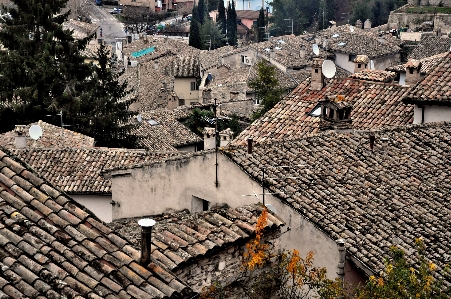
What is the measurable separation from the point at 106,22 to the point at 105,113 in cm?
7179

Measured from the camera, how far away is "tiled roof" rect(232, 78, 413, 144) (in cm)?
2002

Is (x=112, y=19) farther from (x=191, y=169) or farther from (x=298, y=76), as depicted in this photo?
(x=191, y=169)

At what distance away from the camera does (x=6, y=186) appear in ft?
24.4

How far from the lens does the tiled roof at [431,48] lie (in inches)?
2232

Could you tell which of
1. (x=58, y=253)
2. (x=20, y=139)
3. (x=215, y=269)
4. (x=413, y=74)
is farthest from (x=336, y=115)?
(x=20, y=139)

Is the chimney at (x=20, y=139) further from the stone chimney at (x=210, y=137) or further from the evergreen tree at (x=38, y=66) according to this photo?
the evergreen tree at (x=38, y=66)

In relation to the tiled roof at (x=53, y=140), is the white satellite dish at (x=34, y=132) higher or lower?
higher

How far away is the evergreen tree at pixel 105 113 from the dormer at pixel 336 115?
18244 millimetres

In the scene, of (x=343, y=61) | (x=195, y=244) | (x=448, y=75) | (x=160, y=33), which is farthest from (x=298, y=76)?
(x=160, y=33)

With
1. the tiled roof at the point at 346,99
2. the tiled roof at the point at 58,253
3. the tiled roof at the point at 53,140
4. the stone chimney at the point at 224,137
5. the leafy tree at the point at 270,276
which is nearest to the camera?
the tiled roof at the point at 58,253

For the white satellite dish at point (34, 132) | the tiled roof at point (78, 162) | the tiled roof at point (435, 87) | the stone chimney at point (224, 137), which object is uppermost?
the tiled roof at point (435, 87)

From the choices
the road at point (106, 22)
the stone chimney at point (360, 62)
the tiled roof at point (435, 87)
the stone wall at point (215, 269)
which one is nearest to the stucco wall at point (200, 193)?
the stone wall at point (215, 269)

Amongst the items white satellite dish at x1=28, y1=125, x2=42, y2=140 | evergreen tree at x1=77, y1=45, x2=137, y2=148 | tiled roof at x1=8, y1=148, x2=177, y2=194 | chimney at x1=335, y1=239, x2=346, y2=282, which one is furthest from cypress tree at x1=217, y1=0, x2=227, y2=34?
chimney at x1=335, y1=239, x2=346, y2=282

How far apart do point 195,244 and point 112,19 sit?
102590 millimetres
